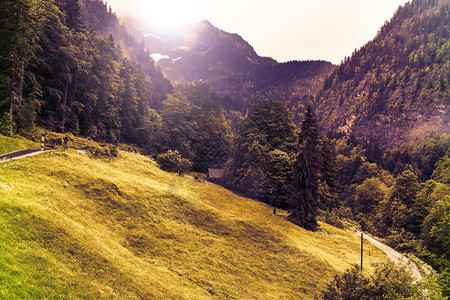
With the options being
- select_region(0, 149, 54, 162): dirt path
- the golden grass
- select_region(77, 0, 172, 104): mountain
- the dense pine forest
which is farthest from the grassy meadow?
select_region(77, 0, 172, 104): mountain

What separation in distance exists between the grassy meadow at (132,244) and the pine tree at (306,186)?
3794 mm

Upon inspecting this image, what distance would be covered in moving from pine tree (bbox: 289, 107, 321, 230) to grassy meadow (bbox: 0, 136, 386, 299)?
3794 millimetres

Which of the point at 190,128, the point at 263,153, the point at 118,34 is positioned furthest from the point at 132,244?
the point at 118,34

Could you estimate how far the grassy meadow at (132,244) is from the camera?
14.4 m

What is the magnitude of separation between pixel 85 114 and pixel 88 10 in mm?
118470

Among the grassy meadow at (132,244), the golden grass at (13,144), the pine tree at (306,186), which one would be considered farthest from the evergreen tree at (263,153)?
the golden grass at (13,144)

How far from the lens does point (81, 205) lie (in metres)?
23.0

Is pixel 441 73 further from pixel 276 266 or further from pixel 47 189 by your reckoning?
pixel 47 189

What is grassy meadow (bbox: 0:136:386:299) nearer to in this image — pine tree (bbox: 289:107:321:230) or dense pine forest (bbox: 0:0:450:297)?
pine tree (bbox: 289:107:321:230)

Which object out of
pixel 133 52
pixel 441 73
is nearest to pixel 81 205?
pixel 133 52

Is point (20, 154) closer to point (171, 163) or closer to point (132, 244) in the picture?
point (132, 244)

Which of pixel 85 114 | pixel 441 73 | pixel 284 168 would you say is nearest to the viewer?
pixel 284 168

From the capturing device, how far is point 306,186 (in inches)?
1748

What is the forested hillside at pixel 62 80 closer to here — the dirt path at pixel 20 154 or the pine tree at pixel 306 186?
the dirt path at pixel 20 154
